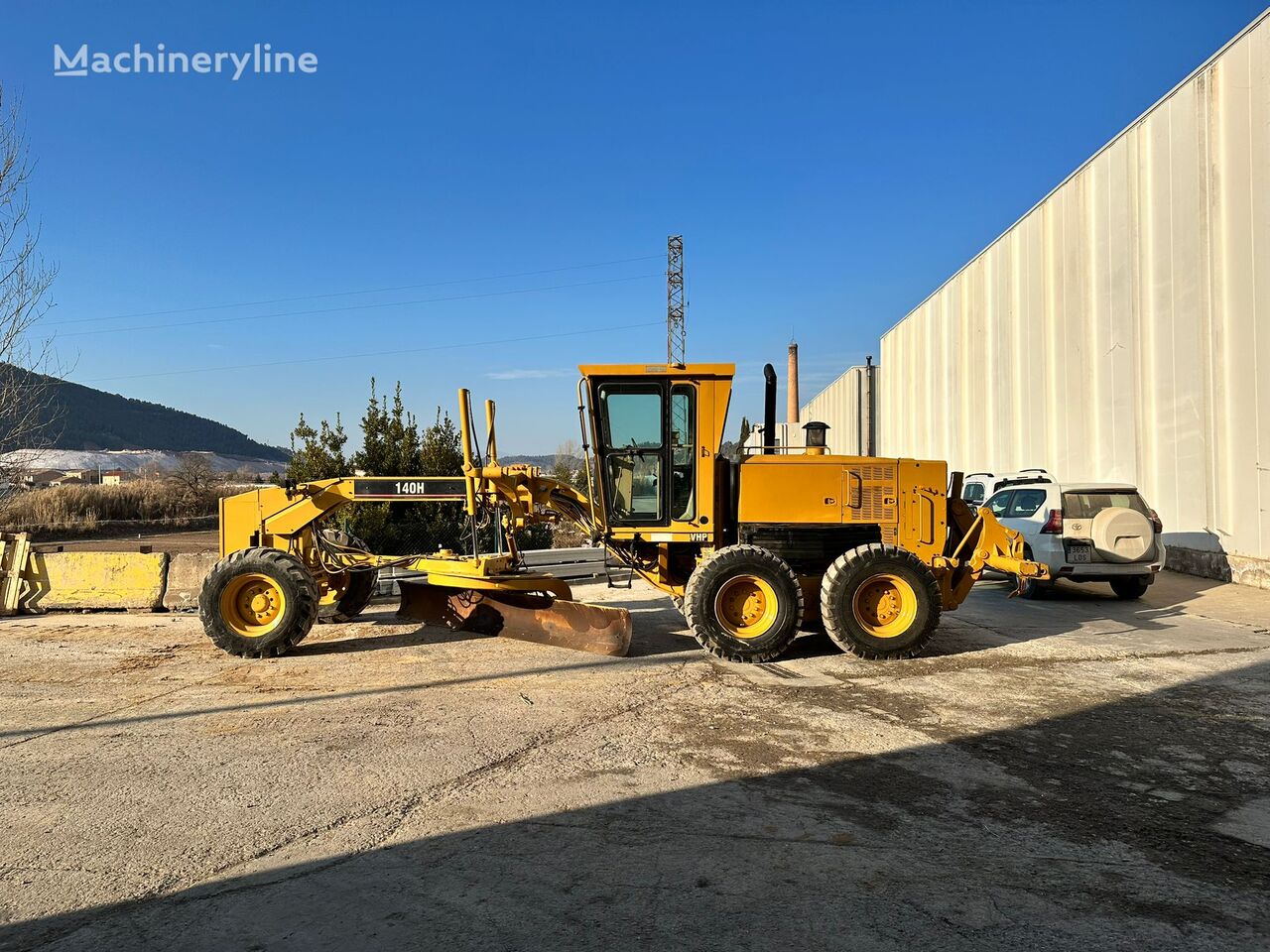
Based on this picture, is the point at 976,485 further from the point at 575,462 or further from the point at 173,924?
the point at 575,462

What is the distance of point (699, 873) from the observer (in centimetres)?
358

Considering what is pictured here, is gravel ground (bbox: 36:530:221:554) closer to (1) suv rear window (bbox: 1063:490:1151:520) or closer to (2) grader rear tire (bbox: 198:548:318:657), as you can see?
(2) grader rear tire (bbox: 198:548:318:657)

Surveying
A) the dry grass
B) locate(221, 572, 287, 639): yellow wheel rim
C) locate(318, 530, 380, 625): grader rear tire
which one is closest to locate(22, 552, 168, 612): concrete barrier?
locate(318, 530, 380, 625): grader rear tire

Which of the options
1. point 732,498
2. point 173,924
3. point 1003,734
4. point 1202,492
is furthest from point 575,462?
point 173,924

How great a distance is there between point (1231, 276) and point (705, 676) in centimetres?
1168

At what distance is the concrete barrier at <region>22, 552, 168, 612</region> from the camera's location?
33.9 feet

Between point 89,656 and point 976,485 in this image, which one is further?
point 976,485

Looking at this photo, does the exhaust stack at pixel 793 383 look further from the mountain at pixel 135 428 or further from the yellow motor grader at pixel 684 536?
the mountain at pixel 135 428

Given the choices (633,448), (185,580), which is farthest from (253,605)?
(633,448)

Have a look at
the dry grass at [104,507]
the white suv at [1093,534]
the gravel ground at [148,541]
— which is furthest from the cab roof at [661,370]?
the dry grass at [104,507]

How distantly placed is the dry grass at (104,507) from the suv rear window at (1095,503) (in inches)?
1053

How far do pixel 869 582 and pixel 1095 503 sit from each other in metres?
5.58

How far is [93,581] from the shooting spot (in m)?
10.4

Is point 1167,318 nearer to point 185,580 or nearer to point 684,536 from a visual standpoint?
point 684,536
